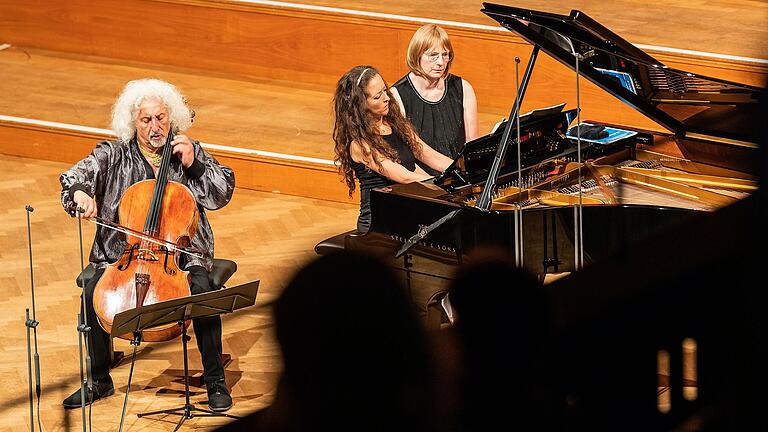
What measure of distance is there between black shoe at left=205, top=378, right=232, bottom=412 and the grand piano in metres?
0.58

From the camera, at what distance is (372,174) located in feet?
12.8

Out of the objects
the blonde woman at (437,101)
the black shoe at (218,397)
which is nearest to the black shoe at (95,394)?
the black shoe at (218,397)

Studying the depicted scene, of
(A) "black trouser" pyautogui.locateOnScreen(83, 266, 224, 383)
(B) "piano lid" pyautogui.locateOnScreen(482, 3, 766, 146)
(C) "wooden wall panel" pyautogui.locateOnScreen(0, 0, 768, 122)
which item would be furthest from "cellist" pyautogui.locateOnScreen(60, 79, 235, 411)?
(C) "wooden wall panel" pyautogui.locateOnScreen(0, 0, 768, 122)

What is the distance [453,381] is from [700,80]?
124 inches

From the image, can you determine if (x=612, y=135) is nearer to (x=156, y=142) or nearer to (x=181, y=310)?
(x=156, y=142)

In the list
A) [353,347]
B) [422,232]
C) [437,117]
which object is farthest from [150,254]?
[353,347]

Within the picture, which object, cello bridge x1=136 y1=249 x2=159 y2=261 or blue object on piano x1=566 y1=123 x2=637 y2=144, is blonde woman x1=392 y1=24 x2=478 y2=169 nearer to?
blue object on piano x1=566 y1=123 x2=637 y2=144

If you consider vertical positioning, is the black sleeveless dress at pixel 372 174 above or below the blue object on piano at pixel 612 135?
below

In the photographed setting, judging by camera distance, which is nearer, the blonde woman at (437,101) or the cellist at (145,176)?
the cellist at (145,176)

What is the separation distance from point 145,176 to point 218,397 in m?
0.68

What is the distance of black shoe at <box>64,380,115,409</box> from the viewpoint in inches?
144

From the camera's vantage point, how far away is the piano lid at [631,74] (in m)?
3.36

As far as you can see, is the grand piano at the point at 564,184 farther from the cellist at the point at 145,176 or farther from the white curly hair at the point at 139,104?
the white curly hair at the point at 139,104

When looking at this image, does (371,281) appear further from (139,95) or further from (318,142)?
(318,142)
